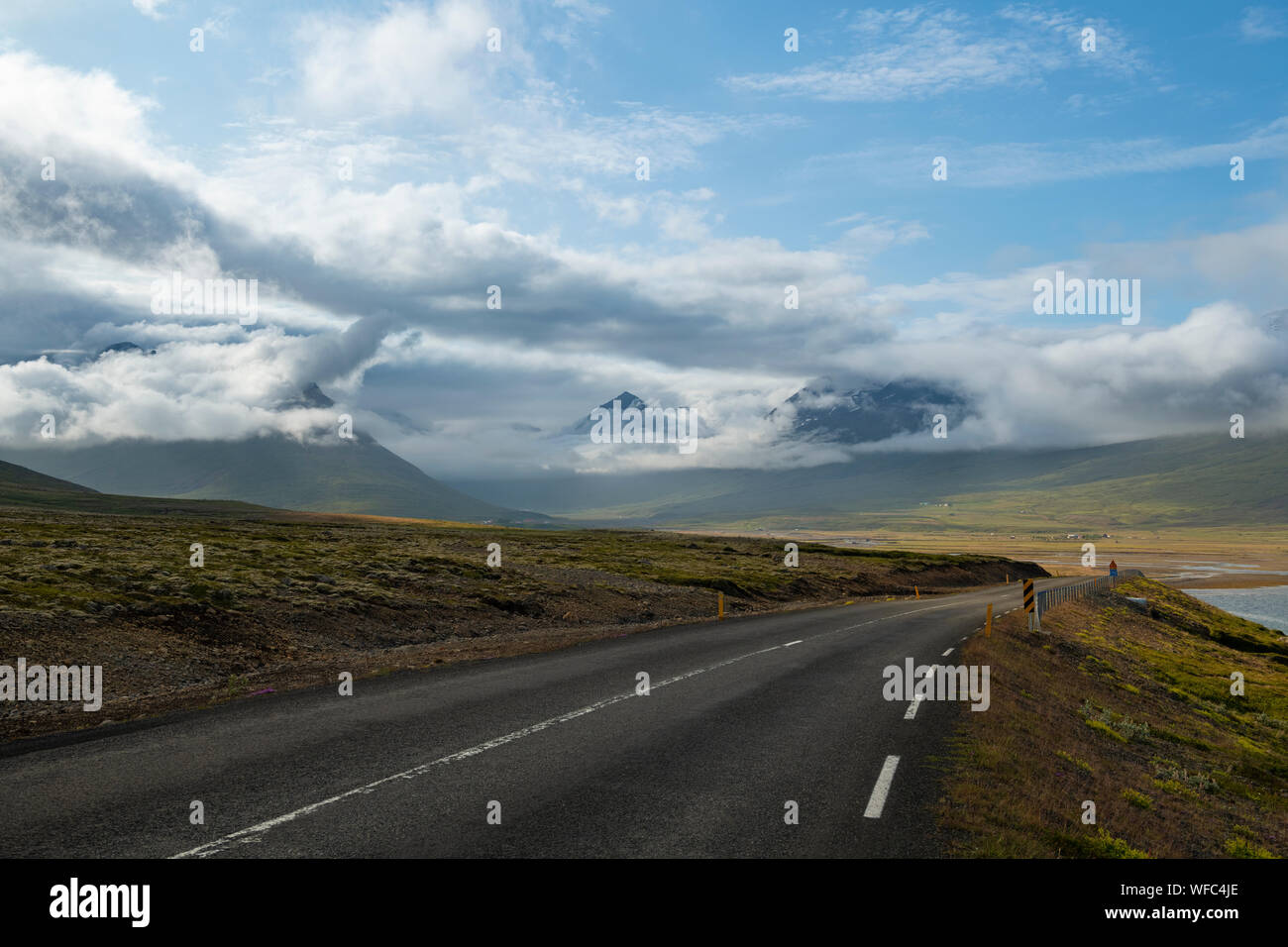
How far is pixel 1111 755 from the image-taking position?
1725 cm

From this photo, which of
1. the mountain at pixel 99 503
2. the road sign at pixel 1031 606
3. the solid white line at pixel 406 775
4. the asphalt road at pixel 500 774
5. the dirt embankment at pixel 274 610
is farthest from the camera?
the mountain at pixel 99 503

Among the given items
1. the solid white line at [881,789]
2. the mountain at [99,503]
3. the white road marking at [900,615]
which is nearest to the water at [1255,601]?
the white road marking at [900,615]

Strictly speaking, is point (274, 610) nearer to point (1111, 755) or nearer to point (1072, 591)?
point (1111, 755)

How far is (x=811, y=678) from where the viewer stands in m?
19.4

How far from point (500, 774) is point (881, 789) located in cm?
496

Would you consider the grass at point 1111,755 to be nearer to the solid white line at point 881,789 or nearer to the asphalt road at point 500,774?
the solid white line at point 881,789

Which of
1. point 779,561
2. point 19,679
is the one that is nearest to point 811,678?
point 19,679

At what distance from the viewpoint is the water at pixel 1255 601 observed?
89.9 metres

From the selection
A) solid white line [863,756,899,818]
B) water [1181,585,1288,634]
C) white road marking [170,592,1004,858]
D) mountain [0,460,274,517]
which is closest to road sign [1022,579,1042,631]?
white road marking [170,592,1004,858]

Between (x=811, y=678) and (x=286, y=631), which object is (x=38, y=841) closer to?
(x=811, y=678)

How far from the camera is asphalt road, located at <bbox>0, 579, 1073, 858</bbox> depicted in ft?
27.3

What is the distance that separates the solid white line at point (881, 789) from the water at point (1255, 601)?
90080 millimetres

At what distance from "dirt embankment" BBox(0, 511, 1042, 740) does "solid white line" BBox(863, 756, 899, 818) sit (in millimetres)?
12374
